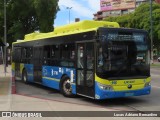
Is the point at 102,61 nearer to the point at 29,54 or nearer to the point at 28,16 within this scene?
the point at 29,54

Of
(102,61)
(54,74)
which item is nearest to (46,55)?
(54,74)

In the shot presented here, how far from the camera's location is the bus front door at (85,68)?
13.2 meters

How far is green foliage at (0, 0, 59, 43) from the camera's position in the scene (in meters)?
47.8

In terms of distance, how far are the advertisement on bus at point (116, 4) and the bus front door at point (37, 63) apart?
12782 cm

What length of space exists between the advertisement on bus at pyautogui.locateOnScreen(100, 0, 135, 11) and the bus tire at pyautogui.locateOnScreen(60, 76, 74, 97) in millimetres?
131535

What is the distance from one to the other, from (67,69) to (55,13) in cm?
3506

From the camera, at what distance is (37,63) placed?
19172mm

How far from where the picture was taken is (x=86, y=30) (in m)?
13.8

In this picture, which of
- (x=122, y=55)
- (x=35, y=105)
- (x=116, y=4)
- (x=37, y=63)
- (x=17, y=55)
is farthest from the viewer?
(x=116, y=4)

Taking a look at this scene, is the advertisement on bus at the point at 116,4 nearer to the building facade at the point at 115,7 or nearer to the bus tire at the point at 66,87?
the building facade at the point at 115,7

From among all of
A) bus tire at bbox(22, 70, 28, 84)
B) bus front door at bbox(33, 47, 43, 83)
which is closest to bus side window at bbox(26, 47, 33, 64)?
bus front door at bbox(33, 47, 43, 83)

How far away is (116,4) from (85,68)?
142 m

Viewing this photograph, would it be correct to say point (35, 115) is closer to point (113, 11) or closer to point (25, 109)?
point (25, 109)

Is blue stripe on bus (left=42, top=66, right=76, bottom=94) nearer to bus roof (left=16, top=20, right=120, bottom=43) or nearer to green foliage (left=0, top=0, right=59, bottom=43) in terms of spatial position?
bus roof (left=16, top=20, right=120, bottom=43)
